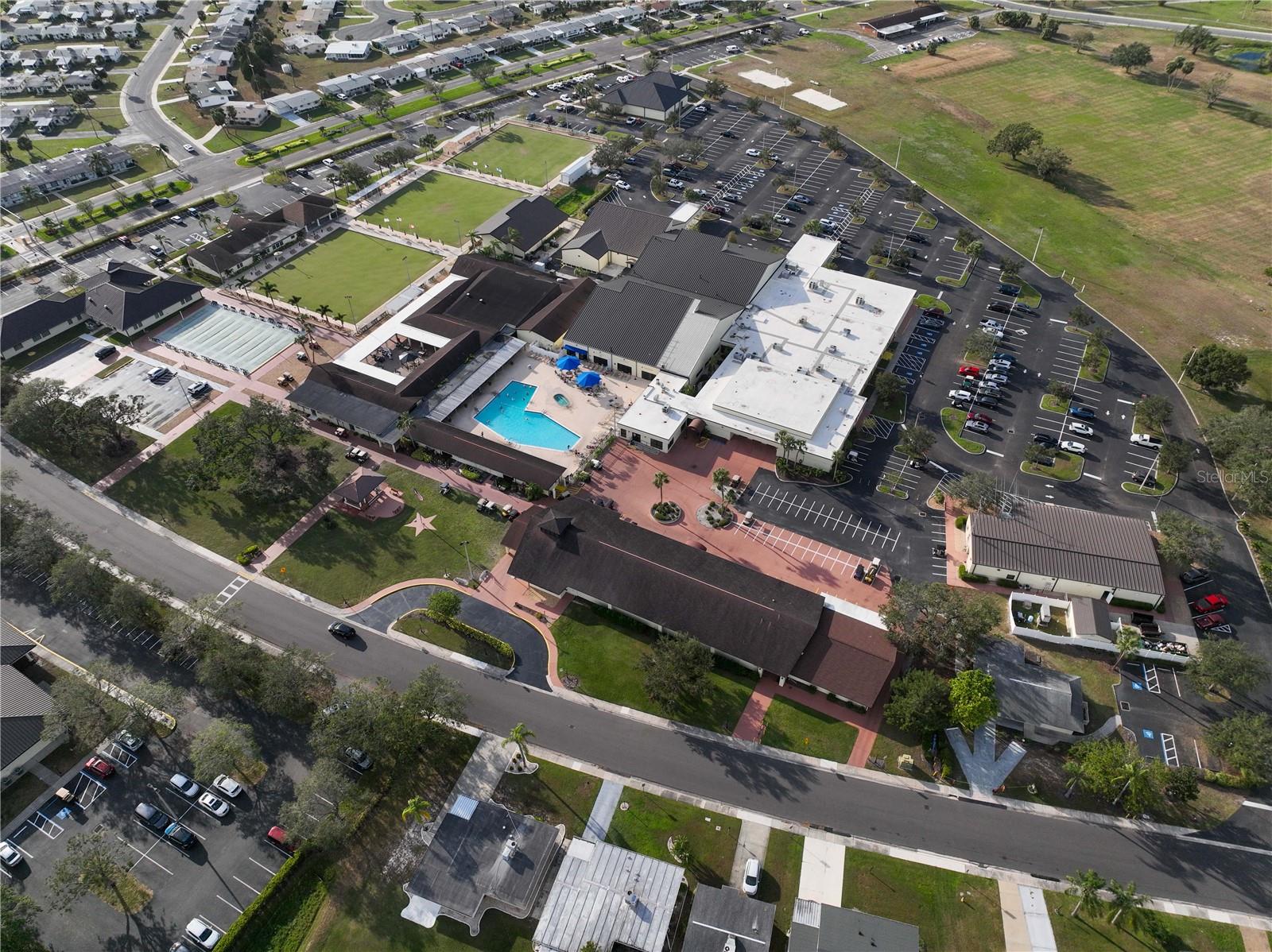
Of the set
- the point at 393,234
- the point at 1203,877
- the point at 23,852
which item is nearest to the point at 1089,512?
the point at 1203,877

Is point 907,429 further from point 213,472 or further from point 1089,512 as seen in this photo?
point 213,472

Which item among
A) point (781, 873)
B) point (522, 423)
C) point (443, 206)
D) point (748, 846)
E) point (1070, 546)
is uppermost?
point (443, 206)

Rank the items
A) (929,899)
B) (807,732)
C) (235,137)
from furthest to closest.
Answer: (235,137) < (807,732) < (929,899)

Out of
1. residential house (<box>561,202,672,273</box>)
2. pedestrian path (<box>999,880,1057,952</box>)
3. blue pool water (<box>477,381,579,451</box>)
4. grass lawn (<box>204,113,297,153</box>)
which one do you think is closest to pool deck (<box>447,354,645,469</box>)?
blue pool water (<box>477,381,579,451</box>)

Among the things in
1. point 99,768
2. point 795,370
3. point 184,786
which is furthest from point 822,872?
point 795,370

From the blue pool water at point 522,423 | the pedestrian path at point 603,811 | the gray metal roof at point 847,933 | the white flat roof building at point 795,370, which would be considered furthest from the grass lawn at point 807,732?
the blue pool water at point 522,423

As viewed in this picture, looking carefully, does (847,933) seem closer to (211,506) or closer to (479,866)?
(479,866)
